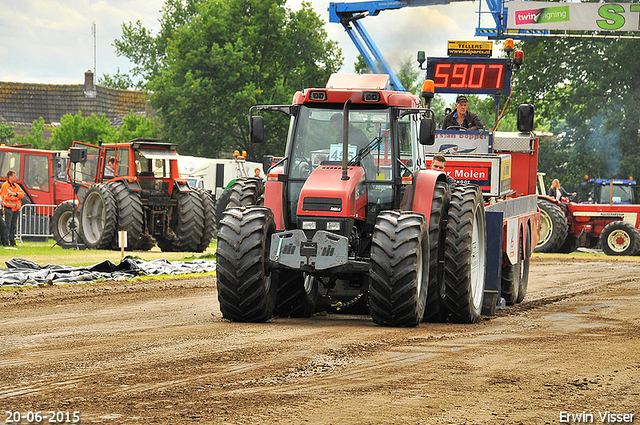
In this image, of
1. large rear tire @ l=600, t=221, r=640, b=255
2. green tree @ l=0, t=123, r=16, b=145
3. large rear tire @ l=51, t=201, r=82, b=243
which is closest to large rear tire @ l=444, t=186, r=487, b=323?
large rear tire @ l=51, t=201, r=82, b=243

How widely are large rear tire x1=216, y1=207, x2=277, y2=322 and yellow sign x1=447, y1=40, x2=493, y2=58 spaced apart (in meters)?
7.90

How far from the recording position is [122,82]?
3145 inches

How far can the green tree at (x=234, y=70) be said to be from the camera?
44906 millimetres

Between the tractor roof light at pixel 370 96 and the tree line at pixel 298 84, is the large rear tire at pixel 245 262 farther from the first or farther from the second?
the tree line at pixel 298 84

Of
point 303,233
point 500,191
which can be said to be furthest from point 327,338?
point 500,191

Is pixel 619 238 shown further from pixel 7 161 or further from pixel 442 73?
pixel 7 161

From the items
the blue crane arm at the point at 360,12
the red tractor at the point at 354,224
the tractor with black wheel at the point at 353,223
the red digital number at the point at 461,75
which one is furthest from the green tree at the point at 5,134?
the red tractor at the point at 354,224

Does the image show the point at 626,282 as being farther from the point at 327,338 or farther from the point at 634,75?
the point at 634,75

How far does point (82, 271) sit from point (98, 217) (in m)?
7.18

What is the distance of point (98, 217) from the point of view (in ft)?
70.4

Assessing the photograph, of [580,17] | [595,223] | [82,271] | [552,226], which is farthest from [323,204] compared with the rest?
[580,17]

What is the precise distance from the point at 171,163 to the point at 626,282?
1118cm

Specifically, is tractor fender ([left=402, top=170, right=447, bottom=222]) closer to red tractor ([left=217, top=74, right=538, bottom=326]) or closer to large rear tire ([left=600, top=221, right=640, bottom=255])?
red tractor ([left=217, top=74, right=538, bottom=326])

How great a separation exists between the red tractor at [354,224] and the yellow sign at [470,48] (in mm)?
6093
